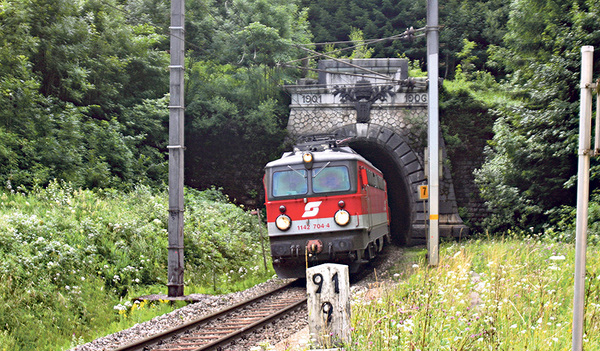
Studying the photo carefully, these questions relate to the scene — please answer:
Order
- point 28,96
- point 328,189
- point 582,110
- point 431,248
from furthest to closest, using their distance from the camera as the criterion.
Result: point 28,96 < point 431,248 < point 328,189 < point 582,110

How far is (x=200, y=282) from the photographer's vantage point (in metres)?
12.2

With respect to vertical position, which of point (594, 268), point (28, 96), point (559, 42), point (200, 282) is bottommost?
point (200, 282)

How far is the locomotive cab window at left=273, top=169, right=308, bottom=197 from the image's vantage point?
11.9 metres

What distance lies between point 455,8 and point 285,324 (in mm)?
31787

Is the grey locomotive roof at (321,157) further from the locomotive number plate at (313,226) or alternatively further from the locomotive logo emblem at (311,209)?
the locomotive number plate at (313,226)

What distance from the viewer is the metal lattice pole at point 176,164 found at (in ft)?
33.4

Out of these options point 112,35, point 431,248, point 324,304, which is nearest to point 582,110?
point 324,304

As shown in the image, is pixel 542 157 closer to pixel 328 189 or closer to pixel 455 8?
pixel 328 189

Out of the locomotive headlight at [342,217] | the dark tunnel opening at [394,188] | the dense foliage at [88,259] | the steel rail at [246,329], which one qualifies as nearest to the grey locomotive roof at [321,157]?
the locomotive headlight at [342,217]

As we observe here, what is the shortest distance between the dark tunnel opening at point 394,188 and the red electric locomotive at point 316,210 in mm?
10374

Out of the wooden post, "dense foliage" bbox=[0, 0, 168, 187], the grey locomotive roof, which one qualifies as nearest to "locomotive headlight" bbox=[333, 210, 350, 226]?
the grey locomotive roof

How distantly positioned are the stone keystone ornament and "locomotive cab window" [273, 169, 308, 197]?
10.2m

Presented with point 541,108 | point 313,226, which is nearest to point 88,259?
point 313,226

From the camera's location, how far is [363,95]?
2167 cm
